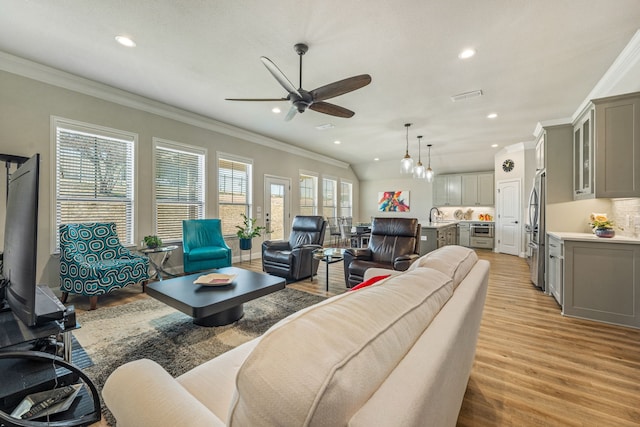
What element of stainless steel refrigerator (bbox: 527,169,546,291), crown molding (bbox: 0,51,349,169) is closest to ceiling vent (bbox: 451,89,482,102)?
stainless steel refrigerator (bbox: 527,169,546,291)

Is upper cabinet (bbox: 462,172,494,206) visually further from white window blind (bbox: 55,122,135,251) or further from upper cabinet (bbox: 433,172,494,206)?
white window blind (bbox: 55,122,135,251)

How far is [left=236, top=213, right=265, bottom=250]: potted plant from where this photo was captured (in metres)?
5.43

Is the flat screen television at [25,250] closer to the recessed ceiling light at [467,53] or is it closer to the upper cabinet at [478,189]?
the recessed ceiling light at [467,53]

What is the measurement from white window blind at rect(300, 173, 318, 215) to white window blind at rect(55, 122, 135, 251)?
4.17m

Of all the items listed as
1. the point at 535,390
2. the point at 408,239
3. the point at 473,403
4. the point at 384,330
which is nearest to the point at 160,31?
the point at 384,330

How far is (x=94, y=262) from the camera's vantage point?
3.32 m

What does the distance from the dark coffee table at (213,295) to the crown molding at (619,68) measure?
403 cm

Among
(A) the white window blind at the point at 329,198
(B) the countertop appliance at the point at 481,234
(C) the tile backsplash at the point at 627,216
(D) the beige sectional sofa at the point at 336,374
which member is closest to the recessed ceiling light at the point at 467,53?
(C) the tile backsplash at the point at 627,216

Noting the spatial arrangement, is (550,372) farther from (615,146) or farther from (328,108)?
(328,108)

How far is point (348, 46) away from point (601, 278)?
347cm

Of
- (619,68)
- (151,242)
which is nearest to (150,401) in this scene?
(151,242)

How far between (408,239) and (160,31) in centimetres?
361

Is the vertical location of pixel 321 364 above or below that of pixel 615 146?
below

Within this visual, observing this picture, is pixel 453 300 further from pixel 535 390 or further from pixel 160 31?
pixel 160 31
